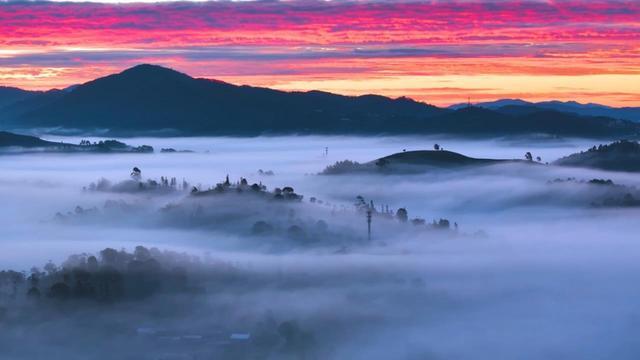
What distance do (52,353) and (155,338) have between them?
1602cm

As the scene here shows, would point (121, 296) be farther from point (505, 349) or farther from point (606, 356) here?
point (606, 356)

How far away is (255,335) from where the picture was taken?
185625 mm

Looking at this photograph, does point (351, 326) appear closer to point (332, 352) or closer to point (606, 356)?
point (332, 352)

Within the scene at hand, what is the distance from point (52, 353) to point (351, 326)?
5267cm

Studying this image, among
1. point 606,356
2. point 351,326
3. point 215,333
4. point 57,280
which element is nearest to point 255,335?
point 215,333

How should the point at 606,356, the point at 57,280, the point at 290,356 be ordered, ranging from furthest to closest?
the point at 57,280
the point at 606,356
the point at 290,356

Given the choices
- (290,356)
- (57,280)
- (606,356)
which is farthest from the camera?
(57,280)

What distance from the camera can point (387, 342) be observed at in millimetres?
188375

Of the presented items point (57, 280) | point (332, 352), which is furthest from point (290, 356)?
point (57, 280)

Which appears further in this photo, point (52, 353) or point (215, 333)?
point (215, 333)

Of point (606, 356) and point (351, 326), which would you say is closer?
point (606, 356)

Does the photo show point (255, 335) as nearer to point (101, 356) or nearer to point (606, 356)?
point (101, 356)

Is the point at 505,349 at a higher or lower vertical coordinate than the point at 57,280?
lower

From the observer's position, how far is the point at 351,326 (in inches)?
7825
